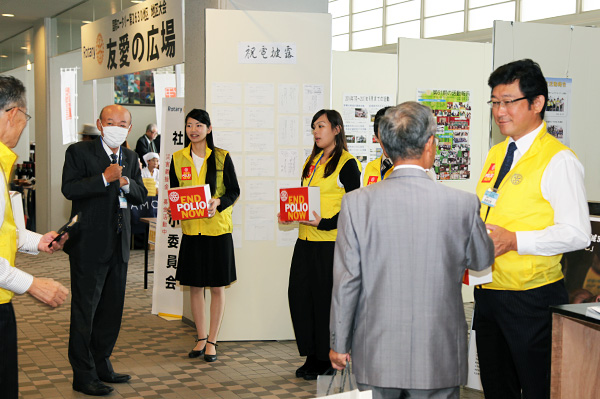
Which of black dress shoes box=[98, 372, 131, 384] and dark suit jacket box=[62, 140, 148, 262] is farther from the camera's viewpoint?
black dress shoes box=[98, 372, 131, 384]

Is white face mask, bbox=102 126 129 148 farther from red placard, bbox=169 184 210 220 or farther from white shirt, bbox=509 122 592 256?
white shirt, bbox=509 122 592 256

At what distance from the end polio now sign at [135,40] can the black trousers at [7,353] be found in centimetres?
415

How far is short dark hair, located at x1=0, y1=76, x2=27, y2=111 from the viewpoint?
2.64 meters

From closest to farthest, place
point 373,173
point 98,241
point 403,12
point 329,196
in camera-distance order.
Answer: point 98,241, point 329,196, point 373,173, point 403,12

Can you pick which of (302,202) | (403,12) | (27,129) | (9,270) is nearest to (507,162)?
(302,202)

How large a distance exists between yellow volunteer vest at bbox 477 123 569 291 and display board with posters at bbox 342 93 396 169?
5.47 m

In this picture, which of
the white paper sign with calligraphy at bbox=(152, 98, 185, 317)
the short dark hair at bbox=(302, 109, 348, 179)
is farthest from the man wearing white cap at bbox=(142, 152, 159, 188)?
the short dark hair at bbox=(302, 109, 348, 179)

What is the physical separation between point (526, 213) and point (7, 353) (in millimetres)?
2159

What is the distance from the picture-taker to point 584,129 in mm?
4746

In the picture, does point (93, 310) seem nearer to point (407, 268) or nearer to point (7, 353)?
point (7, 353)

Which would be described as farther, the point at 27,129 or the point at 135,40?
the point at 27,129

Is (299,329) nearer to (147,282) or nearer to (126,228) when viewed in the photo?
(126,228)

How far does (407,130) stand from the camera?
7.30 ft

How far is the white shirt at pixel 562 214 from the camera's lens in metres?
2.55
